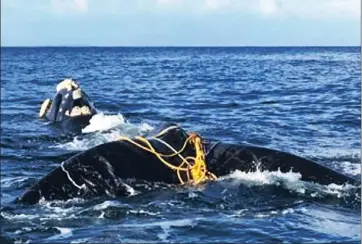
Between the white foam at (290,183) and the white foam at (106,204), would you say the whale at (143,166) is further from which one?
the white foam at (106,204)

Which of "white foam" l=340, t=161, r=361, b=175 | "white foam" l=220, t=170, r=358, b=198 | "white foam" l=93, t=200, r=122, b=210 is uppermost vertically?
"white foam" l=220, t=170, r=358, b=198

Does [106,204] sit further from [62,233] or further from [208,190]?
[208,190]

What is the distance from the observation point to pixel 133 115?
92.1ft

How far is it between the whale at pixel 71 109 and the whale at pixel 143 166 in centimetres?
872

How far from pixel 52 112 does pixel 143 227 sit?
536 inches

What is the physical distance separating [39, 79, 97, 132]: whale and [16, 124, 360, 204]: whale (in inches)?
343

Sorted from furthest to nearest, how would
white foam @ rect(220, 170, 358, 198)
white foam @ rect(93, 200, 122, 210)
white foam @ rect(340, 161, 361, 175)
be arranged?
white foam @ rect(340, 161, 361, 175), white foam @ rect(220, 170, 358, 198), white foam @ rect(93, 200, 122, 210)

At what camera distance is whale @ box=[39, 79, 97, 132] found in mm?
21203

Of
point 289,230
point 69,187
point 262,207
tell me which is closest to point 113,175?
point 69,187

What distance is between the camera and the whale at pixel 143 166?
457 inches

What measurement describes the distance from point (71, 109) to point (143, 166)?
1025 centimetres

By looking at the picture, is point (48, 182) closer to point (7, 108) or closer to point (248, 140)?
point (248, 140)

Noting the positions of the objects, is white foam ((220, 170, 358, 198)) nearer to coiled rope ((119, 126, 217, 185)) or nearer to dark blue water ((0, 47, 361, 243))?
dark blue water ((0, 47, 361, 243))

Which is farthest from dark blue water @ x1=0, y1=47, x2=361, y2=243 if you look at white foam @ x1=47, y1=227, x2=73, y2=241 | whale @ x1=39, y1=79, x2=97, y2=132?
whale @ x1=39, y1=79, x2=97, y2=132
